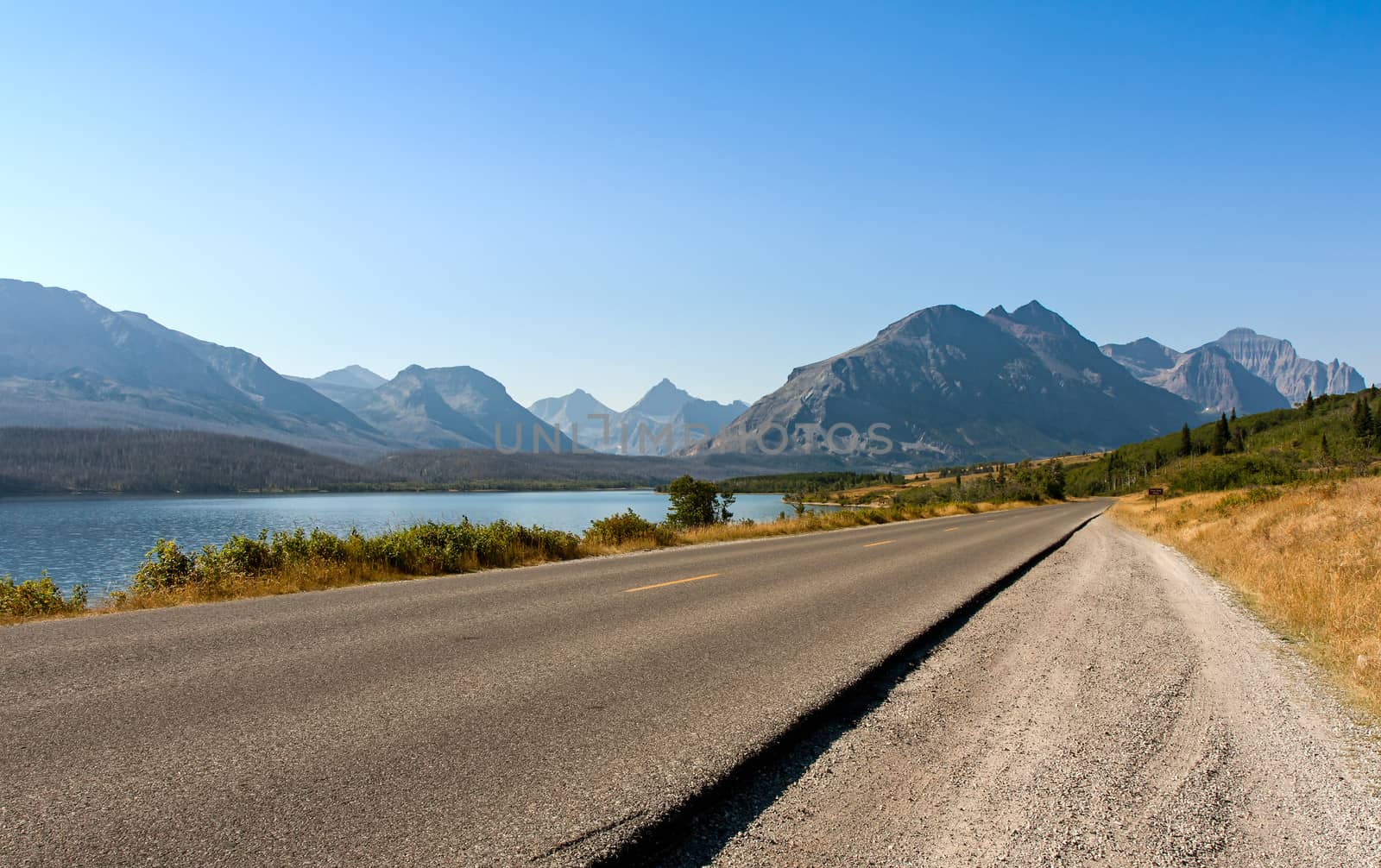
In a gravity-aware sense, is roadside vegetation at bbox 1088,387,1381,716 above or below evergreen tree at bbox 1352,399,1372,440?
below

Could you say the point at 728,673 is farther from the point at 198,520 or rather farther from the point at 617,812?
the point at 198,520

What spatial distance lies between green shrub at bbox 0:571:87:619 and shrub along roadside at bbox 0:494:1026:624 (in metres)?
0.01

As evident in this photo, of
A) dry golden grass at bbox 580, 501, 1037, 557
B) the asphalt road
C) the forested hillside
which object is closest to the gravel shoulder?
the asphalt road

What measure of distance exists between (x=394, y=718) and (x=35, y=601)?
30.3ft

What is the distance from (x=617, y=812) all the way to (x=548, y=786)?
19.3 inches

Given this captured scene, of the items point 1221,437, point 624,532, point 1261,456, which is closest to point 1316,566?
point 624,532

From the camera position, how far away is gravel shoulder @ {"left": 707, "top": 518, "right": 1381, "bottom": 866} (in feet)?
13.5

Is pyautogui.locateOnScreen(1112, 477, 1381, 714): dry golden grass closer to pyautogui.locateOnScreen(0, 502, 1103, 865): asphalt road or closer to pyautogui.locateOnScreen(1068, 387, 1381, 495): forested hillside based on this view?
pyautogui.locateOnScreen(0, 502, 1103, 865): asphalt road

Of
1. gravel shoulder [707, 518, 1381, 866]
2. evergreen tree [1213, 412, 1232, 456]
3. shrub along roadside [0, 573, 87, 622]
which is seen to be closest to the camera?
gravel shoulder [707, 518, 1381, 866]

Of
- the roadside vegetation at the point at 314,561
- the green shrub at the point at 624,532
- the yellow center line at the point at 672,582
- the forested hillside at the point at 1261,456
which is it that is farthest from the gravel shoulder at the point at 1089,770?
the forested hillside at the point at 1261,456

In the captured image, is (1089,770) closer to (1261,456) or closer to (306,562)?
(306,562)

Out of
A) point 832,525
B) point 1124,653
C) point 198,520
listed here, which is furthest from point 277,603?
point 198,520

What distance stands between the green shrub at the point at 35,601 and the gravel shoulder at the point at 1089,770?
11147mm

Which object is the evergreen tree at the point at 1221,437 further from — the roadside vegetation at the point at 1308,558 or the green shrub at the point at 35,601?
the green shrub at the point at 35,601
